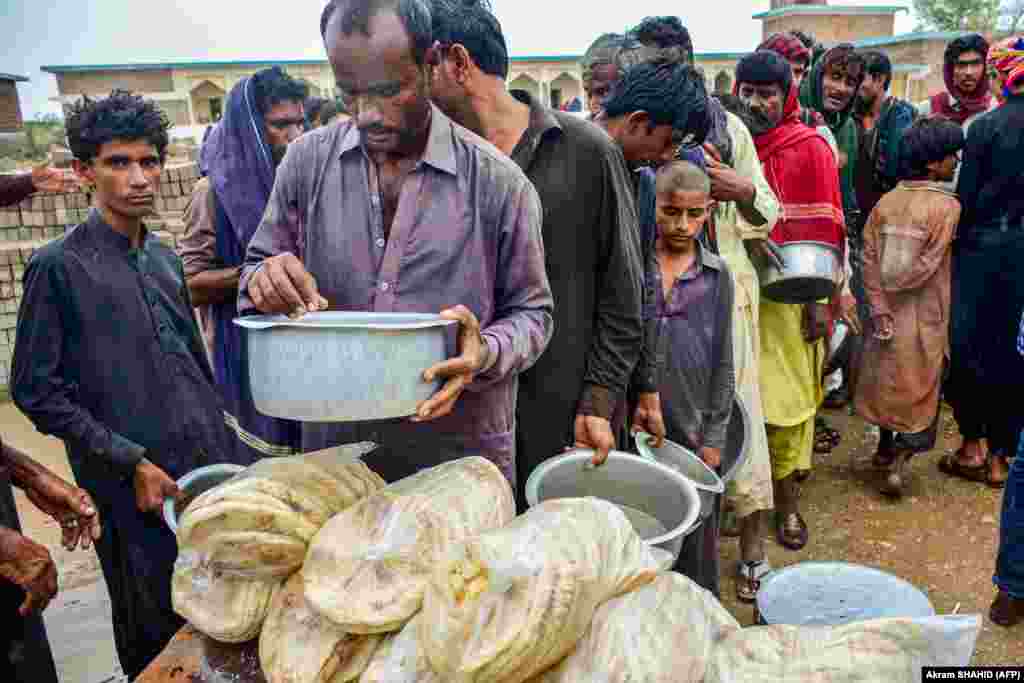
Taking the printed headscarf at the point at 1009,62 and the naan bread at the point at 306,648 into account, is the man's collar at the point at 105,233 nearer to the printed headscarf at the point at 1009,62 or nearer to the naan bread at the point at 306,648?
the naan bread at the point at 306,648

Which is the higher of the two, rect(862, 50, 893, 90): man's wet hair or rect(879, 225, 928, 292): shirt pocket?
rect(862, 50, 893, 90): man's wet hair

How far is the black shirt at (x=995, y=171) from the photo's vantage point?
401cm

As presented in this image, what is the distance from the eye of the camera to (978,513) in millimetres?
4059

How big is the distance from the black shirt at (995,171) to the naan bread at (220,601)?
4.43 meters

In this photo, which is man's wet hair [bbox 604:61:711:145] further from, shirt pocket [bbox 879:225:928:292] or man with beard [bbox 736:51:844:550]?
shirt pocket [bbox 879:225:928:292]

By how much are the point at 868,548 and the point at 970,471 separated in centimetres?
114

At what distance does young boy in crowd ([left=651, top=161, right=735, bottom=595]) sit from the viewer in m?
2.74

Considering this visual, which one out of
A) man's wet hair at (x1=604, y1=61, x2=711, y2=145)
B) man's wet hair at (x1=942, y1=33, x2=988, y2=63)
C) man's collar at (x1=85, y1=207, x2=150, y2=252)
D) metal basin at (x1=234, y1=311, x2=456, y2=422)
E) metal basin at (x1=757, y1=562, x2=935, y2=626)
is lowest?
metal basin at (x1=757, y1=562, x2=935, y2=626)

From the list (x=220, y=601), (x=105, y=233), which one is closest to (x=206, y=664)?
(x=220, y=601)

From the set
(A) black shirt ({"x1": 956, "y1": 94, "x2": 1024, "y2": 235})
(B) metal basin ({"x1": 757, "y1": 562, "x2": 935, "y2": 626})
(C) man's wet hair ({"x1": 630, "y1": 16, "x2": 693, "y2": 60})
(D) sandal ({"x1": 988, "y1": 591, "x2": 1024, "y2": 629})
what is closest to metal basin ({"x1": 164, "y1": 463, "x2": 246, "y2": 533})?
(B) metal basin ({"x1": 757, "y1": 562, "x2": 935, "y2": 626})

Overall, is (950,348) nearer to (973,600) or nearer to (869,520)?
(869,520)

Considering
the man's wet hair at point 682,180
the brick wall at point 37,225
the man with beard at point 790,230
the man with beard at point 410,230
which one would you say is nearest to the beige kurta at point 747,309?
the man with beard at point 790,230

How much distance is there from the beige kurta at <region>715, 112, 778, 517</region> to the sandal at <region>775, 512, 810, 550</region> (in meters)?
0.61

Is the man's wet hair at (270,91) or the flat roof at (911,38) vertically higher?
the flat roof at (911,38)
